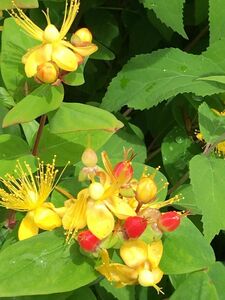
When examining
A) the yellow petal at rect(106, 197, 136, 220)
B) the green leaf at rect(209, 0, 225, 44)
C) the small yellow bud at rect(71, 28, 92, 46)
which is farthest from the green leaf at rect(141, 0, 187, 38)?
the yellow petal at rect(106, 197, 136, 220)

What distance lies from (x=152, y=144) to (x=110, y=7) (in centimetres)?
32

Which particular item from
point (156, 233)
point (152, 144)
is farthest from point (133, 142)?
point (156, 233)

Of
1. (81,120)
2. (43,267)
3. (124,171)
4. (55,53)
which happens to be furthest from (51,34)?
(43,267)

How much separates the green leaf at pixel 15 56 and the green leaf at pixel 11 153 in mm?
85

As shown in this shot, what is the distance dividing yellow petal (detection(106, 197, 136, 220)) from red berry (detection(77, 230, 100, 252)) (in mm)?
45

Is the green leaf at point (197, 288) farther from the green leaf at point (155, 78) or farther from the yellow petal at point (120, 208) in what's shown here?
the green leaf at point (155, 78)

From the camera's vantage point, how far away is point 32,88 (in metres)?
1.15

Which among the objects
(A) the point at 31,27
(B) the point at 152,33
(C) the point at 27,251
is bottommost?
(C) the point at 27,251

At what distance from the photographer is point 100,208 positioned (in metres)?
0.93

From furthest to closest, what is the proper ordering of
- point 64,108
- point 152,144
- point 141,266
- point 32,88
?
1. point 152,144
2. point 32,88
3. point 64,108
4. point 141,266

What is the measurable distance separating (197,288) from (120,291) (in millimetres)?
156

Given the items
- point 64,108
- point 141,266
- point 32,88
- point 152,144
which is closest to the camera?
point 141,266

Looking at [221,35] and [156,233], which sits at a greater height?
[221,35]

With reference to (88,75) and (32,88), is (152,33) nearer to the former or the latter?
(88,75)
